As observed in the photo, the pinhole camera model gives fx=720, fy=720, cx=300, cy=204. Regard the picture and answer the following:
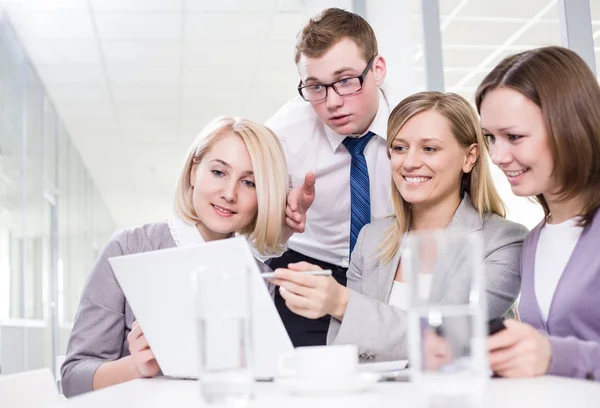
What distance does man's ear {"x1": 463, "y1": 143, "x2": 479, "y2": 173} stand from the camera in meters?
1.95

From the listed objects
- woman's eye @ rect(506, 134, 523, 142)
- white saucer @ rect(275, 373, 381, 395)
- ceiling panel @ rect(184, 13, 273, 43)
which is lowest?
white saucer @ rect(275, 373, 381, 395)

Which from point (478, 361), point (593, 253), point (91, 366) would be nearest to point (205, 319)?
point (478, 361)

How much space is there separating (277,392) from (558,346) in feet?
1.47

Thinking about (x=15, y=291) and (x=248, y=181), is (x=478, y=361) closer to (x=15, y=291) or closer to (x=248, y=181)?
(x=248, y=181)

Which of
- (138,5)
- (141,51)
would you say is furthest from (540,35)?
(141,51)

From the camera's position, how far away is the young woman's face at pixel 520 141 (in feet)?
4.78

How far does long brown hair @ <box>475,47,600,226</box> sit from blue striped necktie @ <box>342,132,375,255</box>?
34.2 inches

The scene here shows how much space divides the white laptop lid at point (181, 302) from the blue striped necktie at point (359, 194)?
1.18 m

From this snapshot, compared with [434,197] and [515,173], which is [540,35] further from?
[515,173]

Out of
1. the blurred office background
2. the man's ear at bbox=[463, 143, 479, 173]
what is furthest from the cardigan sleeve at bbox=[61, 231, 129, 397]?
the blurred office background

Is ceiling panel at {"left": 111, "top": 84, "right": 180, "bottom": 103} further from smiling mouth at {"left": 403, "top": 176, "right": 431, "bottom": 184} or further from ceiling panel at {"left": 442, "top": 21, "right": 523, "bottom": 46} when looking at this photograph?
smiling mouth at {"left": 403, "top": 176, "right": 431, "bottom": 184}

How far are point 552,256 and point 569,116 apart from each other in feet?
0.95

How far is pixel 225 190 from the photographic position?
6.10ft

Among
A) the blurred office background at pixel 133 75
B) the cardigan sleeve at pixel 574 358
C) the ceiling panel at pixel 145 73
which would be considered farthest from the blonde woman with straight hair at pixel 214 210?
the ceiling panel at pixel 145 73
